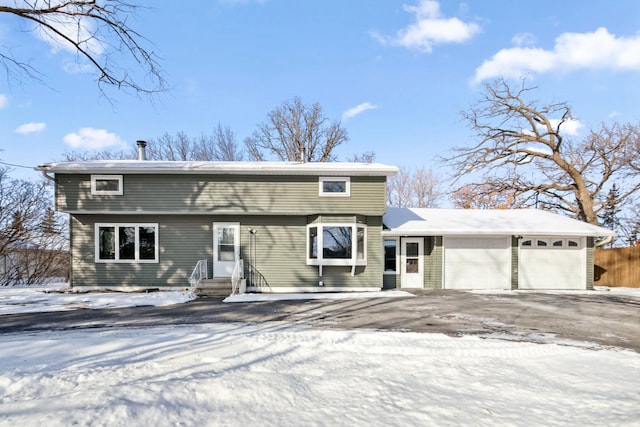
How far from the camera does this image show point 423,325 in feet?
21.6

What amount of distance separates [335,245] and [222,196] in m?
4.31

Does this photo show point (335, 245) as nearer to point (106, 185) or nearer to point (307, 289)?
point (307, 289)

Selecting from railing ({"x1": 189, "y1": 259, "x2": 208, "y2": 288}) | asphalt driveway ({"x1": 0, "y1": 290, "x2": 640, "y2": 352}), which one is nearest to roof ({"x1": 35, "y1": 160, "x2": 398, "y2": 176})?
railing ({"x1": 189, "y1": 259, "x2": 208, "y2": 288})

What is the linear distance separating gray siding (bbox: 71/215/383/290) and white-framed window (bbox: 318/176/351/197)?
1314 mm

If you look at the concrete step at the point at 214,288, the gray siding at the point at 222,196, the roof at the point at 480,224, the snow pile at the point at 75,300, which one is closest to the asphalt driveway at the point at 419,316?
the snow pile at the point at 75,300

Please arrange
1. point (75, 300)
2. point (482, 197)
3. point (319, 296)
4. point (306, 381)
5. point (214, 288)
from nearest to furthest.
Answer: point (306, 381) → point (75, 300) → point (319, 296) → point (214, 288) → point (482, 197)

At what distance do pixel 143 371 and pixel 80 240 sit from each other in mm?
10307

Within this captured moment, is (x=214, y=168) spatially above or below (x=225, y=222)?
above

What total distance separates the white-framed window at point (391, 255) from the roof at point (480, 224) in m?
0.61

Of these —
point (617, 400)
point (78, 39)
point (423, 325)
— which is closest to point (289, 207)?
point (423, 325)

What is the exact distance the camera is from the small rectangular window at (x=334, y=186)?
11586 millimetres

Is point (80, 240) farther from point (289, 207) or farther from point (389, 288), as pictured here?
point (389, 288)

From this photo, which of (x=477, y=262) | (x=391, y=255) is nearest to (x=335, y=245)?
(x=391, y=255)

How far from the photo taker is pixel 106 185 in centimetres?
1137
